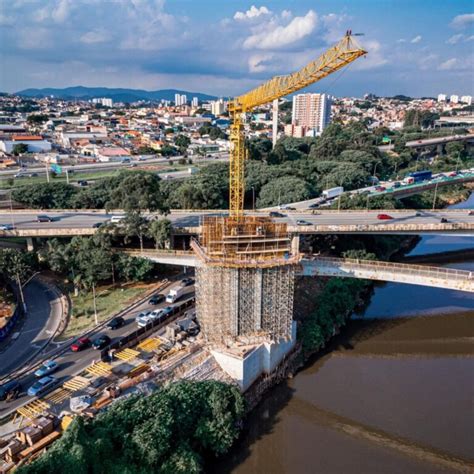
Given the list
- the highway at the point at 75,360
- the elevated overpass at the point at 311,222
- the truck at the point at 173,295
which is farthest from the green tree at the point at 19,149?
the highway at the point at 75,360

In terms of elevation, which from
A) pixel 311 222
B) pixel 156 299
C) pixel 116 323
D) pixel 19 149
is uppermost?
pixel 19 149

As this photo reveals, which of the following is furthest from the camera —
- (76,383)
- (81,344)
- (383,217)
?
(383,217)

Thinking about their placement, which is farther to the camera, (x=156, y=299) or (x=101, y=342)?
(x=156, y=299)

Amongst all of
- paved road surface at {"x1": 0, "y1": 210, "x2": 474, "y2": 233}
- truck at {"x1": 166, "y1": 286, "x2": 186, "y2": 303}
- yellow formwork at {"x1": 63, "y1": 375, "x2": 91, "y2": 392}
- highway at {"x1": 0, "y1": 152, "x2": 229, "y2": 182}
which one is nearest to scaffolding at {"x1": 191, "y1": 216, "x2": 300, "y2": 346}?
truck at {"x1": 166, "y1": 286, "x2": 186, "y2": 303}

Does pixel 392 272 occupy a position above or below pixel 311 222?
below

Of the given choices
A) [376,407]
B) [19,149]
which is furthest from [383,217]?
[19,149]

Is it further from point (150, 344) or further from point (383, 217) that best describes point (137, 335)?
point (383, 217)

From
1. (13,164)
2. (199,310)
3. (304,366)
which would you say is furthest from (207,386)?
(13,164)

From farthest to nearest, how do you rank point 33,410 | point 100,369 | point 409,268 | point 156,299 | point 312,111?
point 312,111 → point 156,299 → point 409,268 → point 100,369 → point 33,410
